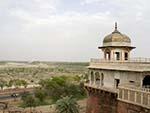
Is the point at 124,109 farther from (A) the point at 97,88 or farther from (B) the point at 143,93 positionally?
(A) the point at 97,88

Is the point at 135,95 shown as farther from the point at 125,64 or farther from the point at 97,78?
the point at 97,78

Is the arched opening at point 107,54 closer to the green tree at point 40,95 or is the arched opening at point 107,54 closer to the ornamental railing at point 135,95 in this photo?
the ornamental railing at point 135,95

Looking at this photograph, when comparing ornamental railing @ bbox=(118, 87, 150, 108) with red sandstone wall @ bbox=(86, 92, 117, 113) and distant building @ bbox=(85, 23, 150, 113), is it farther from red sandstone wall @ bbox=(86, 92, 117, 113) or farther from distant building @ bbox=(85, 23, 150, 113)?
red sandstone wall @ bbox=(86, 92, 117, 113)

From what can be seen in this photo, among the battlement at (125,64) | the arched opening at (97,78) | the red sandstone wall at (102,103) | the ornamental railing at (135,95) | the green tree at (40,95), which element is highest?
the battlement at (125,64)

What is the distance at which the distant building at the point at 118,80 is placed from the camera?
23.2 metres

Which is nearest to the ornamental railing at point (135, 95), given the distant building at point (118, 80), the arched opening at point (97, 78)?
the distant building at point (118, 80)

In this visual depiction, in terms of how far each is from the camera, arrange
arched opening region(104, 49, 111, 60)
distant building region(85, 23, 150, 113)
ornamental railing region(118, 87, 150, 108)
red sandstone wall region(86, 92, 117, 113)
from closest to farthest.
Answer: ornamental railing region(118, 87, 150, 108), distant building region(85, 23, 150, 113), red sandstone wall region(86, 92, 117, 113), arched opening region(104, 49, 111, 60)

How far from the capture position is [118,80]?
2775 centimetres

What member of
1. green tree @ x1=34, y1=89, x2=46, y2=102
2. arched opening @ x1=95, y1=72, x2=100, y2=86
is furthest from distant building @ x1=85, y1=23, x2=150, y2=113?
green tree @ x1=34, y1=89, x2=46, y2=102

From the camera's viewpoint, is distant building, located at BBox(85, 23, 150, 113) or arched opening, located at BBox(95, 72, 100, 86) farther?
arched opening, located at BBox(95, 72, 100, 86)

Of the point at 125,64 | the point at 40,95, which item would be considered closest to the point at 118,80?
the point at 125,64

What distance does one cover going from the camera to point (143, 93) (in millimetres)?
21844

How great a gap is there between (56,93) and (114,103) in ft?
149

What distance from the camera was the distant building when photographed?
2316 centimetres
